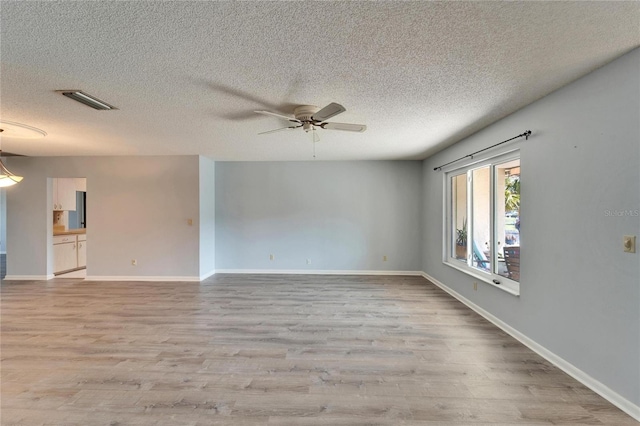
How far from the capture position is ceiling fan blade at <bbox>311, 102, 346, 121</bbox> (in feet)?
7.42

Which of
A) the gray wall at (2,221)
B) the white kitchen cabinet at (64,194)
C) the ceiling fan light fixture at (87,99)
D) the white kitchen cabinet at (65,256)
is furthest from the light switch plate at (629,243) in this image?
the gray wall at (2,221)

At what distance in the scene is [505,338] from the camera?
2889 mm

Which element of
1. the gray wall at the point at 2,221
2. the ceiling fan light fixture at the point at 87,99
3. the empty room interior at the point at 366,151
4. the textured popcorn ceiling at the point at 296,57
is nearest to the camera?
the textured popcorn ceiling at the point at 296,57

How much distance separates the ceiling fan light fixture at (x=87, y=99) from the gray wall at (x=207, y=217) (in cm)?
261

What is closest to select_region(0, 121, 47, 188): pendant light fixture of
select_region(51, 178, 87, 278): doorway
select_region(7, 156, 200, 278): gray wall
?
select_region(7, 156, 200, 278): gray wall

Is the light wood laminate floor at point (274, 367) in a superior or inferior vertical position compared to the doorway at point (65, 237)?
inferior

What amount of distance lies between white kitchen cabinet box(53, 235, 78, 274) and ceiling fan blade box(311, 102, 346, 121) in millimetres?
6528

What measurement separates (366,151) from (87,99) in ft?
12.6

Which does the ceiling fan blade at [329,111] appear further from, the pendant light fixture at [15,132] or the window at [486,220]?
the pendant light fixture at [15,132]

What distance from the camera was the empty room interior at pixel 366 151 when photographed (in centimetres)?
165

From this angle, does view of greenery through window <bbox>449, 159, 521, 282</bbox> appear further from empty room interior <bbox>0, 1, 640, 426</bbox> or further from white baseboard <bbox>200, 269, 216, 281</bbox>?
white baseboard <bbox>200, 269, 216, 281</bbox>

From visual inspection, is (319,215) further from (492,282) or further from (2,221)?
(2,221)

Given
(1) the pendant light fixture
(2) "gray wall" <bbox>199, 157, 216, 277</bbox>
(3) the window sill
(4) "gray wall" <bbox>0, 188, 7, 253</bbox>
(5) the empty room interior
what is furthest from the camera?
(4) "gray wall" <bbox>0, 188, 7, 253</bbox>

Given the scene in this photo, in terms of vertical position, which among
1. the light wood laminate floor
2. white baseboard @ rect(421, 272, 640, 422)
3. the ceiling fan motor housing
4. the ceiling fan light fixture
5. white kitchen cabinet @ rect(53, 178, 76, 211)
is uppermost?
the ceiling fan light fixture
